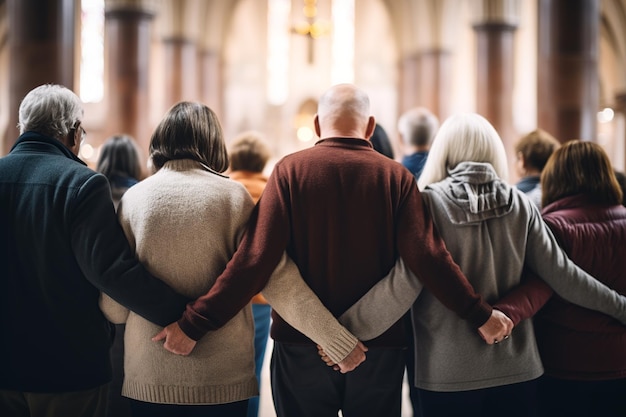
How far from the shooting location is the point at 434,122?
4.91 m

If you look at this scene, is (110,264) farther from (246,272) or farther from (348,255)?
(348,255)

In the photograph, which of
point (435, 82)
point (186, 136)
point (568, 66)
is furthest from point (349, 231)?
point (435, 82)

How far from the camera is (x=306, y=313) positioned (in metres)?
2.82

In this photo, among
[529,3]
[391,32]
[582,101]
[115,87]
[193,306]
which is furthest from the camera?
[391,32]

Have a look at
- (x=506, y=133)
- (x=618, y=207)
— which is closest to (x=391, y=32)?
(x=506, y=133)

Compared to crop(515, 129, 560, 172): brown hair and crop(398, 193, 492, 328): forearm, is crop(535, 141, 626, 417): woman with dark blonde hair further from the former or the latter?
crop(515, 129, 560, 172): brown hair

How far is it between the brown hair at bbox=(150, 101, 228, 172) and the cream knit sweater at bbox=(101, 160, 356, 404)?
0.11m

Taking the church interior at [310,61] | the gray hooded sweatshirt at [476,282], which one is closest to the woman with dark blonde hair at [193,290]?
the gray hooded sweatshirt at [476,282]

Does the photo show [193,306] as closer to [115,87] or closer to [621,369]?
[621,369]

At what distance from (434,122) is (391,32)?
18.6m

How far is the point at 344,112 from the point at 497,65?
1012 centimetres

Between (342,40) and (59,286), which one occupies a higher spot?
(342,40)

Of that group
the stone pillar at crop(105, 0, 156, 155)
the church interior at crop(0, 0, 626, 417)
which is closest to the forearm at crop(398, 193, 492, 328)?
the church interior at crop(0, 0, 626, 417)

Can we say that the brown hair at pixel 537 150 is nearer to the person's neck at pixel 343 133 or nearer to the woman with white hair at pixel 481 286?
the woman with white hair at pixel 481 286
